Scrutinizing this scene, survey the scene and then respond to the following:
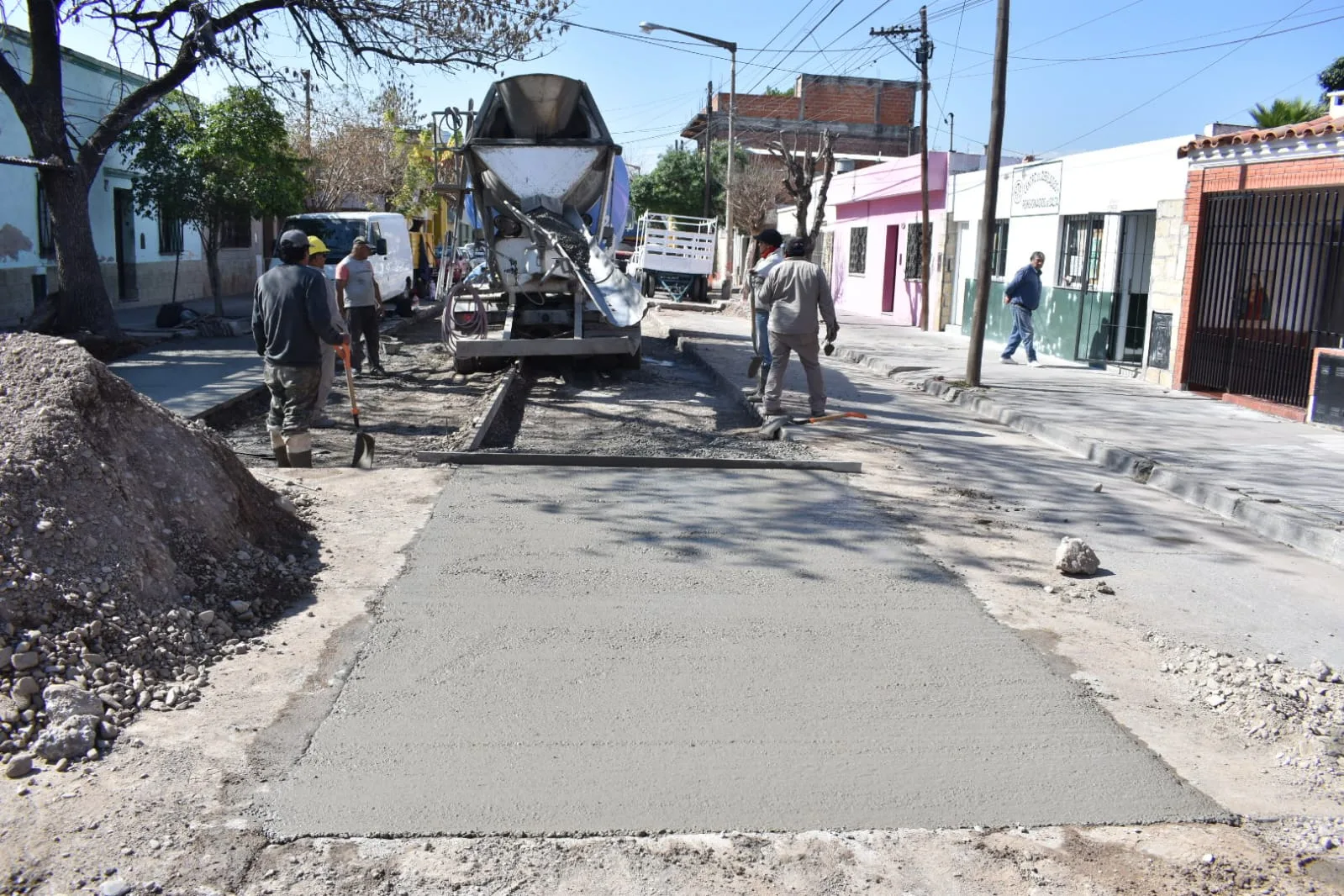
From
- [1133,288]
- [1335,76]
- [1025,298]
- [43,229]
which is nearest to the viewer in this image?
[1025,298]

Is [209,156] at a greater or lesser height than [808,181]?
lesser

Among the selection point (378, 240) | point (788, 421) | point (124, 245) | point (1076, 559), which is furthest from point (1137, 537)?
point (124, 245)

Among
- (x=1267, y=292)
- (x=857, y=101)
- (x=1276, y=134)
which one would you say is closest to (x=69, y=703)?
(x=1276, y=134)

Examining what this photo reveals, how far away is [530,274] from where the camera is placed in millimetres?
14203

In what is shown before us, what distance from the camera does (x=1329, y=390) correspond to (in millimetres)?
11953

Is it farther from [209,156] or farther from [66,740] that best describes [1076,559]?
[209,156]

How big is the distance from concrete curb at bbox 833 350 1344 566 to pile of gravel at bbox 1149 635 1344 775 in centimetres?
261

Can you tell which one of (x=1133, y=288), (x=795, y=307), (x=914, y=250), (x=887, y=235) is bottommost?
(x=795, y=307)

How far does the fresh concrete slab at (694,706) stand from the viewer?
3.67 meters

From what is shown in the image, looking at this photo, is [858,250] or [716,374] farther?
[858,250]

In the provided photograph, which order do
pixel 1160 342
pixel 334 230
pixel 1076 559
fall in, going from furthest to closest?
1. pixel 334 230
2. pixel 1160 342
3. pixel 1076 559

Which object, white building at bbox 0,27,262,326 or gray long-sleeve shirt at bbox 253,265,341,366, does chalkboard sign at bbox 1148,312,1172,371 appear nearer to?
gray long-sleeve shirt at bbox 253,265,341,366

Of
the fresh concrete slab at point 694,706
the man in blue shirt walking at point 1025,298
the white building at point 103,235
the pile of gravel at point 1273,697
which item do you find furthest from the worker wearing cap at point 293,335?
the man in blue shirt walking at point 1025,298

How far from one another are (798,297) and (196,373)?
754 centimetres
